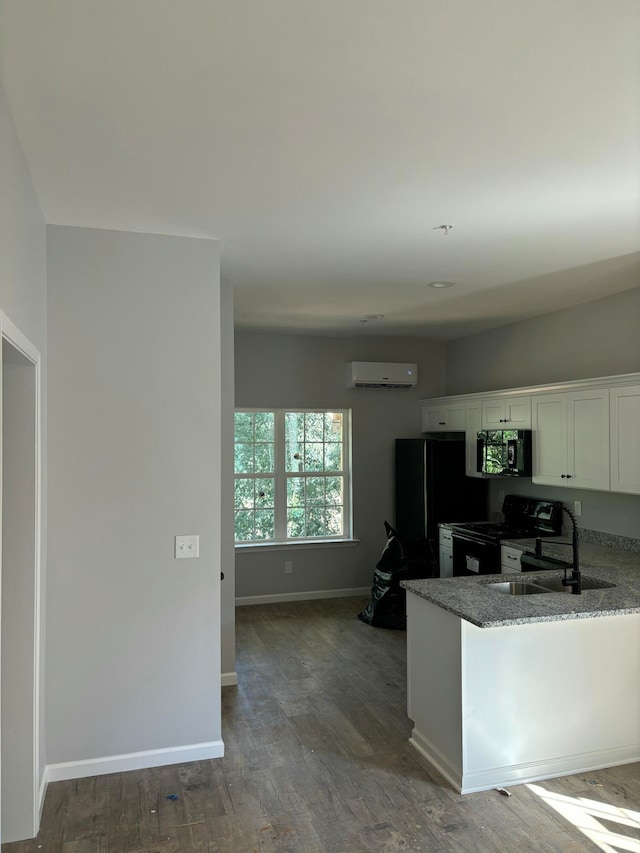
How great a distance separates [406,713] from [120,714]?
167 centimetres

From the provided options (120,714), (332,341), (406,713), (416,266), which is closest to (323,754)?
(406,713)

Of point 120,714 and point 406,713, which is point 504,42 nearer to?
point 120,714


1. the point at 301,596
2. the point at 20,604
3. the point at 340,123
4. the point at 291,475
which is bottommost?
the point at 301,596

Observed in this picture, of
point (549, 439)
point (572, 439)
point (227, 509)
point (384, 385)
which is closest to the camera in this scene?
point (227, 509)

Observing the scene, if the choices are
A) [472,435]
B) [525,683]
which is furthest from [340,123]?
[472,435]

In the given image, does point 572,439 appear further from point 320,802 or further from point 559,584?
point 320,802

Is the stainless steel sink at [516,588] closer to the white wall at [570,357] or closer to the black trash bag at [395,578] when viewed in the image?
the white wall at [570,357]

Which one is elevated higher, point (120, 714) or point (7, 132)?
point (7, 132)

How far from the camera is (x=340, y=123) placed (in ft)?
6.82

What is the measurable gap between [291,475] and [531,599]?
3.65m

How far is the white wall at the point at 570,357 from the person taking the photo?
4.46m

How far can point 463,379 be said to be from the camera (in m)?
6.54

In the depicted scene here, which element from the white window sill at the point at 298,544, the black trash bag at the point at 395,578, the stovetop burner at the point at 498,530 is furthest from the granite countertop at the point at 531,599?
the white window sill at the point at 298,544

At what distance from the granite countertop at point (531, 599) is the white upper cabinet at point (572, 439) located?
73 cm
